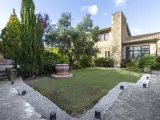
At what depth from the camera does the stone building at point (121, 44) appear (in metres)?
15.7

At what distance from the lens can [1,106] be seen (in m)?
4.04

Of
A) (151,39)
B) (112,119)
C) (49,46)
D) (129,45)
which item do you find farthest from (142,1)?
(112,119)

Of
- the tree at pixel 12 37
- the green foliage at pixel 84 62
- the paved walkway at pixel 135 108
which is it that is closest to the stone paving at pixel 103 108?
the paved walkway at pixel 135 108

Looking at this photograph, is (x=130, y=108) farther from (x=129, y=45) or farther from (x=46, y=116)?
(x=129, y=45)

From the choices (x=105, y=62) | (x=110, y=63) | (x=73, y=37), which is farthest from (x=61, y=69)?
(x=110, y=63)

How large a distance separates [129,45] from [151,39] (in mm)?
3078

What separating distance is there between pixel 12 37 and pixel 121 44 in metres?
14.6

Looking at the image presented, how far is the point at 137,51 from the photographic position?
16.7 m

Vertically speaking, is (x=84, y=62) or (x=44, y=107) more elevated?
(x=84, y=62)

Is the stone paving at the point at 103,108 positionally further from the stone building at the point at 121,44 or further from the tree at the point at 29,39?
the stone building at the point at 121,44

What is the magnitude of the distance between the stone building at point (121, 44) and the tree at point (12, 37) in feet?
45.2

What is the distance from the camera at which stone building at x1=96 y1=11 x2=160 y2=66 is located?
15719mm

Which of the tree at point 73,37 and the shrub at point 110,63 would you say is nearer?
the tree at point 73,37

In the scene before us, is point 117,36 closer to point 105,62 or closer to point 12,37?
point 105,62
